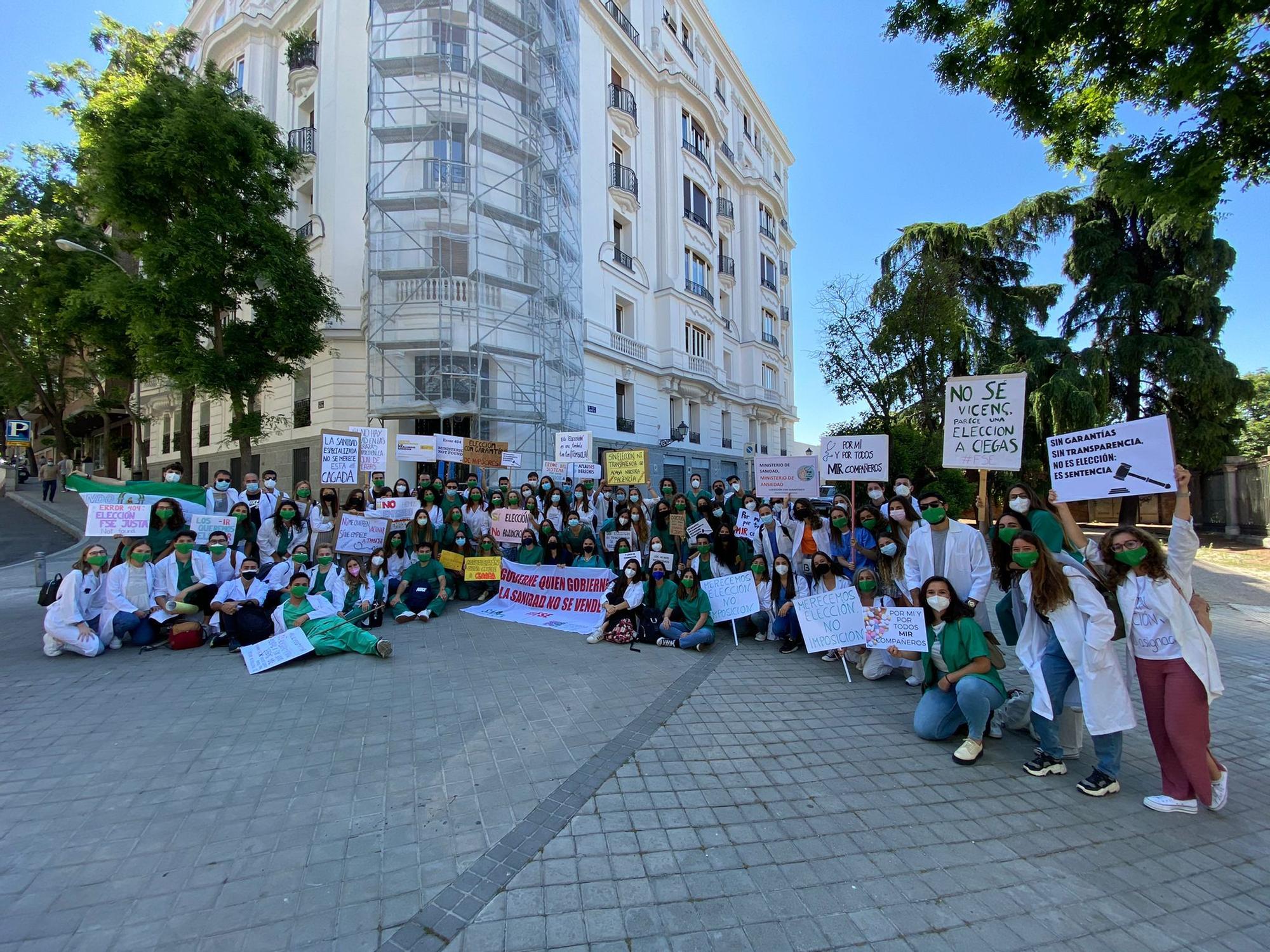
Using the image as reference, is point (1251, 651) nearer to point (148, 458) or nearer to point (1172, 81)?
point (1172, 81)

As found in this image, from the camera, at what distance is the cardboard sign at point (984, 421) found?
6230 millimetres

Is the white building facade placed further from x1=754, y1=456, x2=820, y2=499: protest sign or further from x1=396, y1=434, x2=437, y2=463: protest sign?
x1=754, y1=456, x2=820, y2=499: protest sign

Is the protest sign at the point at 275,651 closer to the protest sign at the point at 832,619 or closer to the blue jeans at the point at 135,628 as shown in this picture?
the blue jeans at the point at 135,628

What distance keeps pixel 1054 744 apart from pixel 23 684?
29.6 ft

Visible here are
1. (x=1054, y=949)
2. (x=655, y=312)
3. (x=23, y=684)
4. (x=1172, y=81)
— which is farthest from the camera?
(x=655, y=312)

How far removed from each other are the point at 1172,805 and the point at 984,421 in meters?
4.13

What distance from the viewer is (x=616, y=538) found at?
30.7 feet

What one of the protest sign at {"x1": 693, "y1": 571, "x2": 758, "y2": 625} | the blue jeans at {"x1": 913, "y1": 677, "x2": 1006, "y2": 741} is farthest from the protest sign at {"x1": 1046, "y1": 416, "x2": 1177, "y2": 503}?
the protest sign at {"x1": 693, "y1": 571, "x2": 758, "y2": 625}

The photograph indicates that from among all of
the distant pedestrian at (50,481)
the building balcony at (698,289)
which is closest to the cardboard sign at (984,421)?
the building balcony at (698,289)

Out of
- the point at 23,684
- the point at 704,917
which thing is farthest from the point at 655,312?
the point at 704,917

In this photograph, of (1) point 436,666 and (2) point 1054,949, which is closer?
(2) point 1054,949

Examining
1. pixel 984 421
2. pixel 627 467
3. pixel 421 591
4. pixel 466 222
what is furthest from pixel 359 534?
pixel 466 222

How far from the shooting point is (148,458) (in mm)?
30594

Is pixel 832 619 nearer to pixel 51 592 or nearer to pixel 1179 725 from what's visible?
pixel 1179 725
